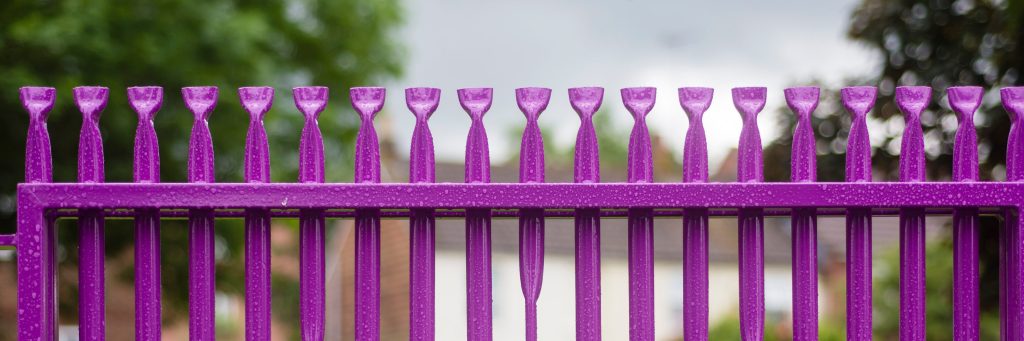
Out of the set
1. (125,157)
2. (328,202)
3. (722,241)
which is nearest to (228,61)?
(125,157)

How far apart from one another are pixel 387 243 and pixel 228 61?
48.7 feet

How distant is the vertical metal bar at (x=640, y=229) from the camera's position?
339 centimetres

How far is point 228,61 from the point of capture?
56.6 ft

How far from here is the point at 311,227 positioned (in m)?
3.42

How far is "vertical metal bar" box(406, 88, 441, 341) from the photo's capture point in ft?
11.2

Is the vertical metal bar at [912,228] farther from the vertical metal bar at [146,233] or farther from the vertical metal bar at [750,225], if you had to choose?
the vertical metal bar at [146,233]

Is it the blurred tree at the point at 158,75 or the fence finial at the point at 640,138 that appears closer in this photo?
the fence finial at the point at 640,138

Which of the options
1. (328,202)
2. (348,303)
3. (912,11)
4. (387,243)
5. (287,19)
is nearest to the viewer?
(328,202)

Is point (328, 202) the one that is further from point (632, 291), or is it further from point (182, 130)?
point (182, 130)

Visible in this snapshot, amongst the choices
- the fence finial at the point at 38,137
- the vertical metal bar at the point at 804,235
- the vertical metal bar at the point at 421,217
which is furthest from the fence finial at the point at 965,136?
the fence finial at the point at 38,137

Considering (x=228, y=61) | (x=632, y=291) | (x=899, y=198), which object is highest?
(x=228, y=61)

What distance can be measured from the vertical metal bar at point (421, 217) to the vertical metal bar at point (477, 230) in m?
0.09

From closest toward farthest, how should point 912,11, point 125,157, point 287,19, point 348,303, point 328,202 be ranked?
1. point 328,202
2. point 912,11
3. point 125,157
4. point 287,19
5. point 348,303

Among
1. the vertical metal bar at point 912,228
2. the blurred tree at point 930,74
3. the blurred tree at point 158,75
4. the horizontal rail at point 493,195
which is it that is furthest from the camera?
the blurred tree at point 158,75
